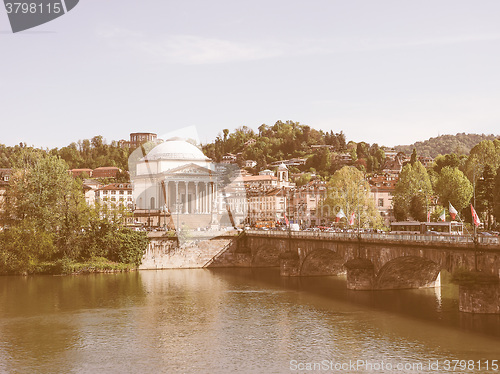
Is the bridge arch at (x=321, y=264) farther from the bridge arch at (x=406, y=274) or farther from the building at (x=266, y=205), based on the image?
the building at (x=266, y=205)

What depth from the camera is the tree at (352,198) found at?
106062mm

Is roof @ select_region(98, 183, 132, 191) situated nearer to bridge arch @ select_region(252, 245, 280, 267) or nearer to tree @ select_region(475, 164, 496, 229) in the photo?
bridge arch @ select_region(252, 245, 280, 267)

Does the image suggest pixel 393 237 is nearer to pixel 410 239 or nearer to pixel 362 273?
pixel 410 239

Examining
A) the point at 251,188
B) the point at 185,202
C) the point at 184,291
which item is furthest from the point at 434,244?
the point at 251,188

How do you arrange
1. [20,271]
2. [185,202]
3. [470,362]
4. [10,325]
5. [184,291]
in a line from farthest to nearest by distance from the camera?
[185,202], [20,271], [184,291], [10,325], [470,362]

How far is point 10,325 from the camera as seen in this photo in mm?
49281

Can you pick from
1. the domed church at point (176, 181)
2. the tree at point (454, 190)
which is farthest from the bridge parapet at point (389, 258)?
the domed church at point (176, 181)

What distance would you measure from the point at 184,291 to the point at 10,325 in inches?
825

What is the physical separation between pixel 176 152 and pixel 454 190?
239 ft

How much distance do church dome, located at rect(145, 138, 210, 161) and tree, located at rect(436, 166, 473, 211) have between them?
6411 cm

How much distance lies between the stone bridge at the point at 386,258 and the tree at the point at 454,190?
37.1 metres

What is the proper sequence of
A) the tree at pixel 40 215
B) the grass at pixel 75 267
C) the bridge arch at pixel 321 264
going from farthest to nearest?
the grass at pixel 75 267
the tree at pixel 40 215
the bridge arch at pixel 321 264

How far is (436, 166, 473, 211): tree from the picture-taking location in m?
111

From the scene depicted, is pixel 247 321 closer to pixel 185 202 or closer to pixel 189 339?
pixel 189 339
